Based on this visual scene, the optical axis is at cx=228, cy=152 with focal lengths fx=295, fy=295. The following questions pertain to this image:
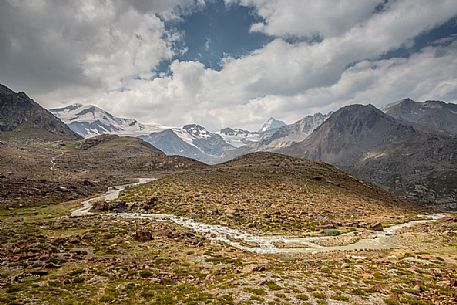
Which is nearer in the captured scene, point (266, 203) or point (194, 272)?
point (194, 272)

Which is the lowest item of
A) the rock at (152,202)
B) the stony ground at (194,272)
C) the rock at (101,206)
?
the stony ground at (194,272)

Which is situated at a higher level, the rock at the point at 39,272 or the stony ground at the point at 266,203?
the stony ground at the point at 266,203

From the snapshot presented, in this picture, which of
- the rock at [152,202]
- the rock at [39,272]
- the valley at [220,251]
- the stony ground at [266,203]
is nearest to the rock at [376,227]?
the valley at [220,251]

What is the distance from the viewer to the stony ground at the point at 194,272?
22953mm

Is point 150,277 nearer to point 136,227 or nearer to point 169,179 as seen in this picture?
point 136,227

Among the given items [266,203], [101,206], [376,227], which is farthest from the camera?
[266,203]

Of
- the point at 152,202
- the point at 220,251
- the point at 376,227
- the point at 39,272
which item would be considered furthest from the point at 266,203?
the point at 39,272

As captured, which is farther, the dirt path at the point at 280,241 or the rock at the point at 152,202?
the rock at the point at 152,202

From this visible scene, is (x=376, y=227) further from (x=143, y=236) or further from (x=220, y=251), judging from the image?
(x=143, y=236)

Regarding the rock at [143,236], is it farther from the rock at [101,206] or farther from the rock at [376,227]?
the rock at [376,227]

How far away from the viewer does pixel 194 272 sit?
30203 mm

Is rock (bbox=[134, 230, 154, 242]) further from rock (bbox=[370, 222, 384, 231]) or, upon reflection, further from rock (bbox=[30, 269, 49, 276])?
rock (bbox=[370, 222, 384, 231])

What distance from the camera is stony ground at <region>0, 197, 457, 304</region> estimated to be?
22953 millimetres

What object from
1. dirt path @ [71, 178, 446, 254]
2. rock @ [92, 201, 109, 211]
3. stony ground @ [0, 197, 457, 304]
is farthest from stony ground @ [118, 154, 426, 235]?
stony ground @ [0, 197, 457, 304]
